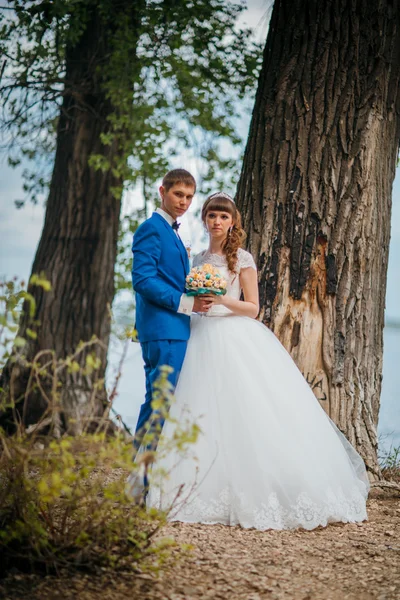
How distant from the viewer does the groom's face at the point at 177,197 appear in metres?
4.17

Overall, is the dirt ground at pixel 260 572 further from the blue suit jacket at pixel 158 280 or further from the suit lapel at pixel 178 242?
the suit lapel at pixel 178 242

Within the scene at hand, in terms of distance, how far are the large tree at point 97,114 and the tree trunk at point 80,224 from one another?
0.01 m

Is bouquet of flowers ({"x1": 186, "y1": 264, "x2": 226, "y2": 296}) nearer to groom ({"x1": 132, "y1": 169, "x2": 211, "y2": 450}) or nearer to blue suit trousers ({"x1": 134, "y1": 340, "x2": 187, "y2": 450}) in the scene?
groom ({"x1": 132, "y1": 169, "x2": 211, "y2": 450})

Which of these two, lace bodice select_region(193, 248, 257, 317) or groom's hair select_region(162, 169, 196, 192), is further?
lace bodice select_region(193, 248, 257, 317)

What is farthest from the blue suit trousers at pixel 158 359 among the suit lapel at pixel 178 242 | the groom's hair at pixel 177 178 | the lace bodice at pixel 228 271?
the groom's hair at pixel 177 178

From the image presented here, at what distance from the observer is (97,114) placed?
29.5ft

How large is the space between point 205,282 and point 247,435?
94 cm

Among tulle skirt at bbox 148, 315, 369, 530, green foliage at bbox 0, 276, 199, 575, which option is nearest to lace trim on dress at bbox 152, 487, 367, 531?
tulle skirt at bbox 148, 315, 369, 530

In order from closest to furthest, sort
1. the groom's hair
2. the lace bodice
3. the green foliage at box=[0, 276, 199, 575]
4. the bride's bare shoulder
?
1. the green foliage at box=[0, 276, 199, 575]
2. the groom's hair
3. the lace bodice
4. the bride's bare shoulder

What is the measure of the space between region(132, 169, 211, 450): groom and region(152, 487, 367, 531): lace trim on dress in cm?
52

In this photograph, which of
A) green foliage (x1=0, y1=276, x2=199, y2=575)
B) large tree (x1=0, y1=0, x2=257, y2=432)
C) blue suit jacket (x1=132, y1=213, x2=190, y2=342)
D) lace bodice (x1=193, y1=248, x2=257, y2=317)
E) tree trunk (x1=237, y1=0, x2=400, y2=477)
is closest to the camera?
green foliage (x1=0, y1=276, x2=199, y2=575)

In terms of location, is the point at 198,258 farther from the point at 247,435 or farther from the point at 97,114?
the point at 97,114

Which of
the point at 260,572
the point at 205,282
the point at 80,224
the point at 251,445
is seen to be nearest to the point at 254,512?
the point at 251,445

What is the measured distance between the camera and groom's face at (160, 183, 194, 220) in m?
4.17
